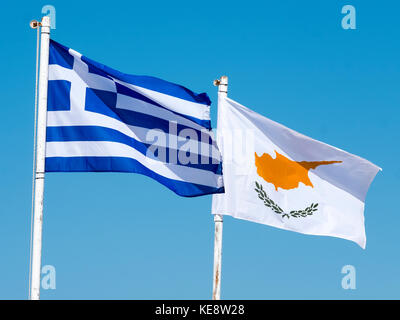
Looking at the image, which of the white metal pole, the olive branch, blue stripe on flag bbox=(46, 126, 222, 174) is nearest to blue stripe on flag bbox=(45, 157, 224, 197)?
the white metal pole

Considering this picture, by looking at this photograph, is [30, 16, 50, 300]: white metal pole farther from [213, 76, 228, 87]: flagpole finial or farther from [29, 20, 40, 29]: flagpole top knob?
[213, 76, 228, 87]: flagpole finial

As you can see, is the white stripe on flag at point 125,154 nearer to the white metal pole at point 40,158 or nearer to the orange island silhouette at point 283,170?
the white metal pole at point 40,158

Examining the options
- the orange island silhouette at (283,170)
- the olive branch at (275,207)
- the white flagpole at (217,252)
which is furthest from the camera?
the orange island silhouette at (283,170)

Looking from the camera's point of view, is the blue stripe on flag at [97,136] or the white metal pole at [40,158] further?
the blue stripe on flag at [97,136]

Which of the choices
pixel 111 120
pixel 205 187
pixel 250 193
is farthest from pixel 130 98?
pixel 250 193

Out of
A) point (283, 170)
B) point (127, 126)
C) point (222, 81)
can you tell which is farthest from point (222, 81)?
point (127, 126)

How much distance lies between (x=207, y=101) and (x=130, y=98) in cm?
247

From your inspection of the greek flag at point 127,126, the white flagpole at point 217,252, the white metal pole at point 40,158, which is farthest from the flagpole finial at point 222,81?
the white metal pole at point 40,158

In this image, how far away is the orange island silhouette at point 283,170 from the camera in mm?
27266

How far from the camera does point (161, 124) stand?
976 inches

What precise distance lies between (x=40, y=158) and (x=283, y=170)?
320 inches

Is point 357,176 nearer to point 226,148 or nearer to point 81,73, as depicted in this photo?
point 226,148

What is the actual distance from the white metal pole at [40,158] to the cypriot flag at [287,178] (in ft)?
20.1

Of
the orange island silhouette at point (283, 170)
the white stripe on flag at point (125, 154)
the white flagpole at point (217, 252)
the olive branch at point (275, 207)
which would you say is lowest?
the white flagpole at point (217, 252)
